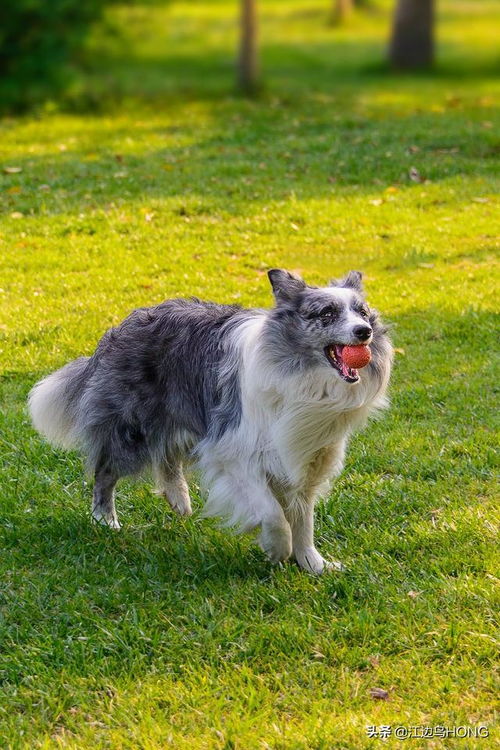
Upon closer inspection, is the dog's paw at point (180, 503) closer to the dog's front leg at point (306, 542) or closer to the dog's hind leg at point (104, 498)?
the dog's hind leg at point (104, 498)

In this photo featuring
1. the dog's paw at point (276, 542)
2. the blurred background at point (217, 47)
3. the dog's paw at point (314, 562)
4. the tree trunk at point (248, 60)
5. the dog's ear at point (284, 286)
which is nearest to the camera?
the dog's ear at point (284, 286)

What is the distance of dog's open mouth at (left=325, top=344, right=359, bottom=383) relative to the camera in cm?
480

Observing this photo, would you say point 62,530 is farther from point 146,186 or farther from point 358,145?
point 358,145

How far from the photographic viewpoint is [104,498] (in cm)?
589

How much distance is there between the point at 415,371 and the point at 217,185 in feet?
19.5

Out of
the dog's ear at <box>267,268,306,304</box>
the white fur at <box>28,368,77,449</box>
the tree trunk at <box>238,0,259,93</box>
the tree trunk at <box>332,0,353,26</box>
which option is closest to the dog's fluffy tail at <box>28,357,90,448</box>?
the white fur at <box>28,368,77,449</box>

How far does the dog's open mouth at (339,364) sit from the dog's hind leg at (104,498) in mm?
1612

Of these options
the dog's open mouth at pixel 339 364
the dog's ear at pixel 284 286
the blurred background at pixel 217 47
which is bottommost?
the blurred background at pixel 217 47

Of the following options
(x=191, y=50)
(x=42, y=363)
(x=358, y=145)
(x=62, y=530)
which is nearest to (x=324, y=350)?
(x=62, y=530)

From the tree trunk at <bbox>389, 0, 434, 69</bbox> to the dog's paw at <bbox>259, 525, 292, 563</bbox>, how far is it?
2090cm

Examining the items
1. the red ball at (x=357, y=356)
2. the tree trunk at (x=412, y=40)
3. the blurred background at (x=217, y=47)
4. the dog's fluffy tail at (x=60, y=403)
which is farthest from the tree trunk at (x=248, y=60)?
the red ball at (x=357, y=356)

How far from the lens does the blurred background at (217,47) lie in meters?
18.2

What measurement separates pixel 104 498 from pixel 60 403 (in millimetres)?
609

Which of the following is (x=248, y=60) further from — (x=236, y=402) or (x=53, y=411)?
(x=236, y=402)
